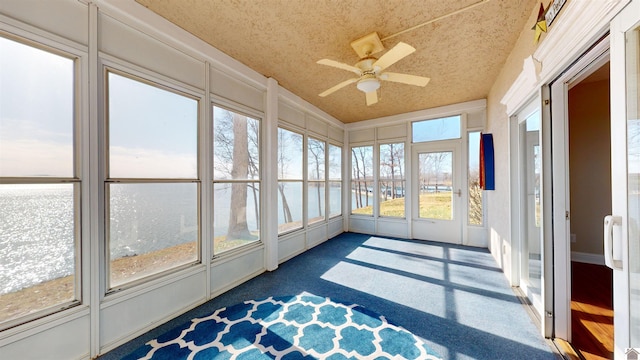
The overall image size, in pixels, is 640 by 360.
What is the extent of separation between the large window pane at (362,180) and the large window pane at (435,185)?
3.82 feet

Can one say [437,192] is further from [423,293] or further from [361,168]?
[423,293]

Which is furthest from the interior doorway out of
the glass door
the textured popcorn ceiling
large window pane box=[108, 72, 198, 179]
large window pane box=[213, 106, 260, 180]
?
large window pane box=[108, 72, 198, 179]

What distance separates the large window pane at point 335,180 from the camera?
215 inches

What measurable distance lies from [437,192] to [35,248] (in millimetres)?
5632

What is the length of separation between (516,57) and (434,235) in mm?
3525

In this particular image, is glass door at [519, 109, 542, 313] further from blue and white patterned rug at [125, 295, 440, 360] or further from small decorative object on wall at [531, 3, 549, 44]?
blue and white patterned rug at [125, 295, 440, 360]

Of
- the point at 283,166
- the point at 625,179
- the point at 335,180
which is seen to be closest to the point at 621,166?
the point at 625,179

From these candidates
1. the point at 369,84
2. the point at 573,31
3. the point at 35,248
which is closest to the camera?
the point at 573,31

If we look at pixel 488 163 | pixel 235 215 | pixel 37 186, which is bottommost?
pixel 235 215

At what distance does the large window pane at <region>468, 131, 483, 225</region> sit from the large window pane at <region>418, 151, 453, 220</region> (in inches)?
13.8

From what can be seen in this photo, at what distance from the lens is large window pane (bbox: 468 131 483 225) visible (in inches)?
178

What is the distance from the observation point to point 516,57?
2.58m

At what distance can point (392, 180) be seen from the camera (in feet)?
18.1

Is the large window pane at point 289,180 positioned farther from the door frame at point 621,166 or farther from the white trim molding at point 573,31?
the door frame at point 621,166
